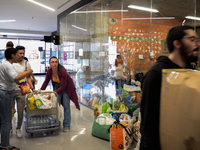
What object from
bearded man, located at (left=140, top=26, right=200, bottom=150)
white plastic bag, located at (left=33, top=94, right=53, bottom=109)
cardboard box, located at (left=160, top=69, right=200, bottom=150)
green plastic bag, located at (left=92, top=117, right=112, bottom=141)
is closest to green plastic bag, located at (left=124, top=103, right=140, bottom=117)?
green plastic bag, located at (left=92, top=117, right=112, bottom=141)

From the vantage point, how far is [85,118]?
5.14 m

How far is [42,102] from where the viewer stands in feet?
12.1

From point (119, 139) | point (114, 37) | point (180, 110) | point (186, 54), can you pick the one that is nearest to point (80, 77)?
point (114, 37)

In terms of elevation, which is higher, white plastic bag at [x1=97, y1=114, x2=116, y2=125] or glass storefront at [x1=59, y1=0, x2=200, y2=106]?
glass storefront at [x1=59, y1=0, x2=200, y2=106]

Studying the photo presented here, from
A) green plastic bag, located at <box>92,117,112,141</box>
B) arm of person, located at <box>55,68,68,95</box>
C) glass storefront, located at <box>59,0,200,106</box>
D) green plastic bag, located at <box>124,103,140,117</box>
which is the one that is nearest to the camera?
glass storefront, located at <box>59,0,200,106</box>

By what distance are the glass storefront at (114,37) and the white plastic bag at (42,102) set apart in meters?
1.80

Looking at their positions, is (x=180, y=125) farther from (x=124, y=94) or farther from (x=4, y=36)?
(x=4, y=36)

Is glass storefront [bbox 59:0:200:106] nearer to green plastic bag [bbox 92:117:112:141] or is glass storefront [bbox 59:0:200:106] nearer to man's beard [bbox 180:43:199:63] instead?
green plastic bag [bbox 92:117:112:141]

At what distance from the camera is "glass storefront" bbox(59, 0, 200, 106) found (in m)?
3.50

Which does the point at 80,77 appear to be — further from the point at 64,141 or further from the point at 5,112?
the point at 5,112

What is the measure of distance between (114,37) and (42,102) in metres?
2.36

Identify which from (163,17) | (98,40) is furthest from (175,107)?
(98,40)

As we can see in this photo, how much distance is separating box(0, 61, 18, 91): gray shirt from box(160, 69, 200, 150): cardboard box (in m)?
2.22

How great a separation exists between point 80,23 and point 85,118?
3.22 meters
